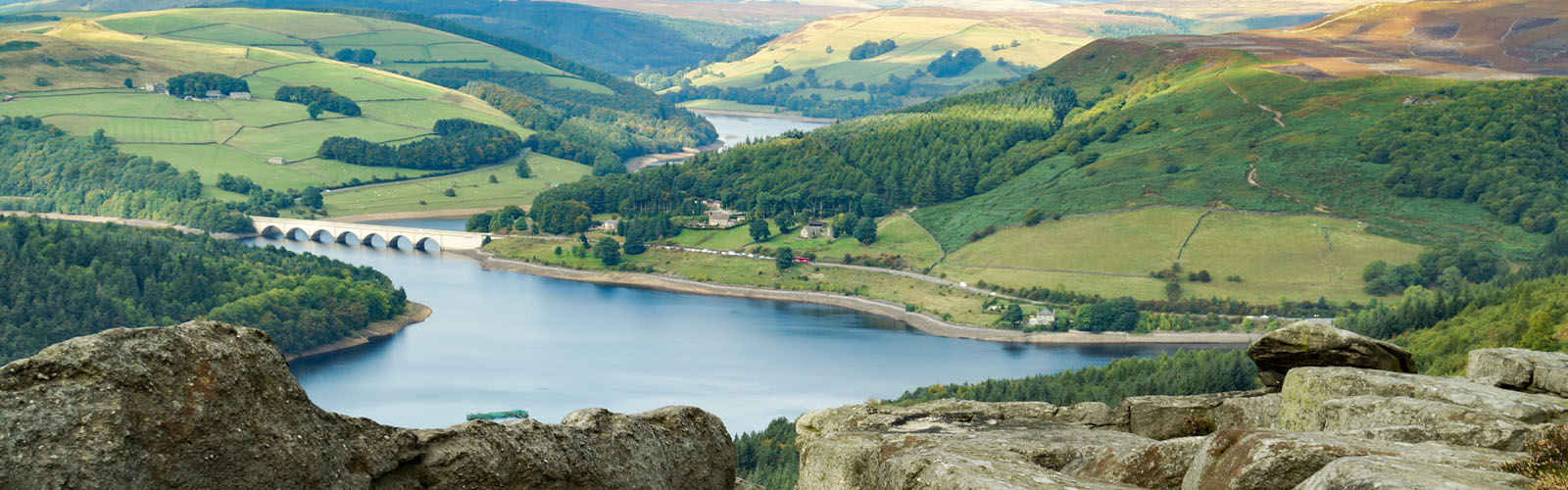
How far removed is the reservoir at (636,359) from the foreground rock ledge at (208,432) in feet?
269

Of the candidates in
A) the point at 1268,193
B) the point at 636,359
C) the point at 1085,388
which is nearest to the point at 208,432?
the point at 1085,388

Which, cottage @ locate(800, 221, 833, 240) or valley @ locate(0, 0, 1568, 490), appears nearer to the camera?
valley @ locate(0, 0, 1568, 490)

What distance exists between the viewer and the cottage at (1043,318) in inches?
5551

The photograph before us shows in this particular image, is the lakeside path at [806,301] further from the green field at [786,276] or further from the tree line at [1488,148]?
the tree line at [1488,148]

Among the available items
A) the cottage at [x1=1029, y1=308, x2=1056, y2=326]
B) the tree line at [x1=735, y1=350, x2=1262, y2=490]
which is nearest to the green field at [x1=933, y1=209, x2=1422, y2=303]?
the cottage at [x1=1029, y1=308, x2=1056, y2=326]

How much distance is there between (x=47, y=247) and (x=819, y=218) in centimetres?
9065

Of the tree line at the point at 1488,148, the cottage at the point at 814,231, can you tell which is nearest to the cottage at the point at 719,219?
the cottage at the point at 814,231

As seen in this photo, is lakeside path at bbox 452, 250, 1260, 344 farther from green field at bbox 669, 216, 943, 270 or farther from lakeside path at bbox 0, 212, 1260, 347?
green field at bbox 669, 216, 943, 270

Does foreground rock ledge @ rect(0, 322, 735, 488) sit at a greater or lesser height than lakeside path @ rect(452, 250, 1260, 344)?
greater

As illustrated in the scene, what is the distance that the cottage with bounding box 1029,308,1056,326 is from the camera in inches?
5551

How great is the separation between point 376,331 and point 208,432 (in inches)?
5202

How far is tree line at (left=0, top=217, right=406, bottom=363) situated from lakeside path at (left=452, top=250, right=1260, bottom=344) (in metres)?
27.7

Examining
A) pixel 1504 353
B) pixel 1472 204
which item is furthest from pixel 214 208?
pixel 1504 353

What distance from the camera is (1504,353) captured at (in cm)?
2125
